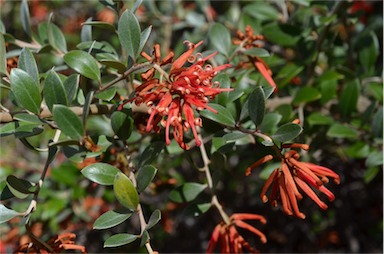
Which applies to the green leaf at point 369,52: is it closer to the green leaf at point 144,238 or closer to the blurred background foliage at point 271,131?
the blurred background foliage at point 271,131

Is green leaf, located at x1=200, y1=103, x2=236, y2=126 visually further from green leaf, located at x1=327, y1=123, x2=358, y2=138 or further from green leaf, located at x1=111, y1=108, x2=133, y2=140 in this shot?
green leaf, located at x1=327, y1=123, x2=358, y2=138

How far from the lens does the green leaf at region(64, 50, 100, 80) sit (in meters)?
0.94

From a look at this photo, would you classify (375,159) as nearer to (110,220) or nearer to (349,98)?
(349,98)

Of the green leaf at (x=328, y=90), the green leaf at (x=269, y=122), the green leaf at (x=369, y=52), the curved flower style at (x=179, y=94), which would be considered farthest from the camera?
the green leaf at (x=369, y=52)

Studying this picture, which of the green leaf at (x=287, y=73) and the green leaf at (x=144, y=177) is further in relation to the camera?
the green leaf at (x=287, y=73)

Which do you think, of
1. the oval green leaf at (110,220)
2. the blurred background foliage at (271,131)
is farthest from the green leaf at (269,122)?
the oval green leaf at (110,220)

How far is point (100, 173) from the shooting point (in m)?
0.91

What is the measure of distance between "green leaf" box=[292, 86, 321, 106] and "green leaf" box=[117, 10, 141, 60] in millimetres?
531

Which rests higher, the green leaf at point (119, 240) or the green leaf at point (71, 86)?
the green leaf at point (71, 86)

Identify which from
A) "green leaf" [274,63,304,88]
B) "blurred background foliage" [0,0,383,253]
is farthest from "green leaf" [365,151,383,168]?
"green leaf" [274,63,304,88]

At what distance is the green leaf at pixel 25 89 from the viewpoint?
2.89ft

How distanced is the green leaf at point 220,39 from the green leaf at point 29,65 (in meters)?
0.43

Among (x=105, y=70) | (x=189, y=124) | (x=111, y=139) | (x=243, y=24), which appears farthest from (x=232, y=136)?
(x=243, y=24)

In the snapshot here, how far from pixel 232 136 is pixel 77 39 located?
1545 millimetres
